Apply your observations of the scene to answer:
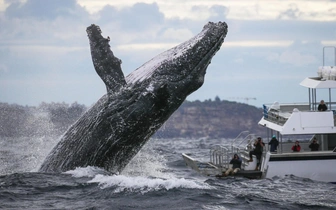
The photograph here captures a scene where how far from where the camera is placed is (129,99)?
12.0 meters

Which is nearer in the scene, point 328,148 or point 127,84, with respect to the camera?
point 127,84

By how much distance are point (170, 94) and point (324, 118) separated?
13088 millimetres

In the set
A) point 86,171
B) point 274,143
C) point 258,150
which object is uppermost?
point 274,143

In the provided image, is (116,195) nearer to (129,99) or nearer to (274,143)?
(129,99)

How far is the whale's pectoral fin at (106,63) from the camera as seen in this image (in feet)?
39.5

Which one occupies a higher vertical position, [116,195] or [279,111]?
[279,111]

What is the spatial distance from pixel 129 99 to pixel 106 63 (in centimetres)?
76

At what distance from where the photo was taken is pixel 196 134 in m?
154

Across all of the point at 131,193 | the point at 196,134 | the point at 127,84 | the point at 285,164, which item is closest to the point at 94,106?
the point at 127,84

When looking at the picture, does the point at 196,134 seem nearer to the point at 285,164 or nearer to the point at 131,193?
the point at 285,164

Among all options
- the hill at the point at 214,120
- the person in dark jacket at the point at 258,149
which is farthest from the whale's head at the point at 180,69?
the hill at the point at 214,120

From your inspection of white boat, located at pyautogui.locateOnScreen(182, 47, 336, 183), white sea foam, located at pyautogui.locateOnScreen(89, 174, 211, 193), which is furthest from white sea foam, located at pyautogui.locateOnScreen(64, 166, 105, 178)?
white boat, located at pyautogui.locateOnScreen(182, 47, 336, 183)

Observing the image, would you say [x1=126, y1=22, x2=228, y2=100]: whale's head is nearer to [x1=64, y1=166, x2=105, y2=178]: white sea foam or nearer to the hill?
[x1=64, y1=166, x2=105, y2=178]: white sea foam

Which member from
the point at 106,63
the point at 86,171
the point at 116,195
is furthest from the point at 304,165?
the point at 116,195
